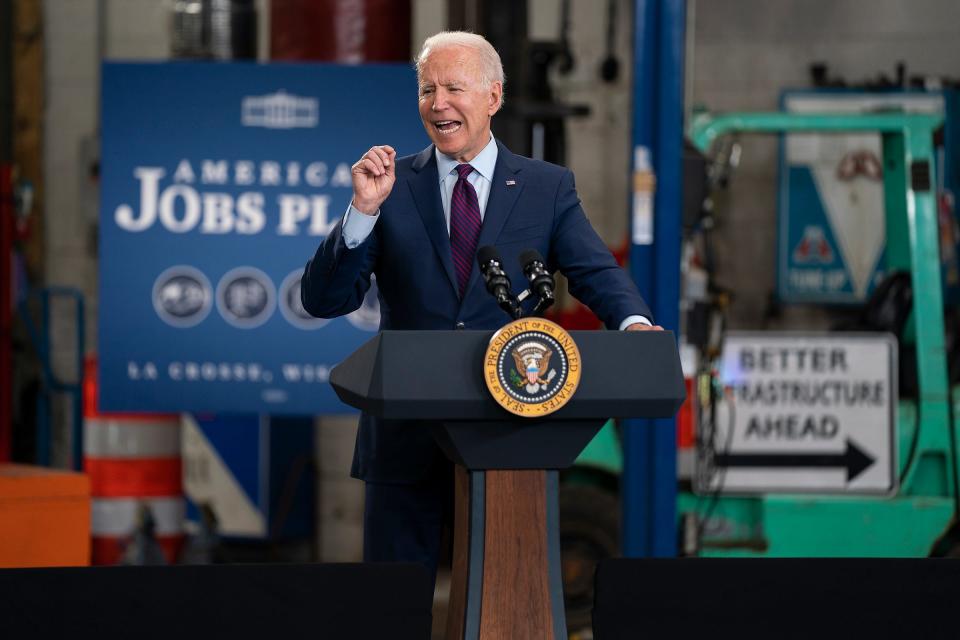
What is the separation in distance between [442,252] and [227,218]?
281 centimetres

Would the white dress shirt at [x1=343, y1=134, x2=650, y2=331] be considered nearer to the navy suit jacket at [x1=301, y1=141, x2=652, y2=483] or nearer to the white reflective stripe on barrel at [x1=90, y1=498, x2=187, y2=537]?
the navy suit jacket at [x1=301, y1=141, x2=652, y2=483]

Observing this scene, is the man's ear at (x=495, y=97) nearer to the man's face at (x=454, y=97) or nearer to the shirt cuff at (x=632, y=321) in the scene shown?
the man's face at (x=454, y=97)

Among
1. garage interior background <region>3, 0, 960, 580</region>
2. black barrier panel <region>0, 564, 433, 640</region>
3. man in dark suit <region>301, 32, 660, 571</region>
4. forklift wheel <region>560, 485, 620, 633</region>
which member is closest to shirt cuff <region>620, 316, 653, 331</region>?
man in dark suit <region>301, 32, 660, 571</region>

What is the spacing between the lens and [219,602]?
2344 millimetres

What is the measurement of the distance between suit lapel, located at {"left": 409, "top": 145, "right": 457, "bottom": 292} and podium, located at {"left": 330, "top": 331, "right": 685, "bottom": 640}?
35cm

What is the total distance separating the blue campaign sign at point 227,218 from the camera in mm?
5281

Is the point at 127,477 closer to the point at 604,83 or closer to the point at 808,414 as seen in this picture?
the point at 808,414

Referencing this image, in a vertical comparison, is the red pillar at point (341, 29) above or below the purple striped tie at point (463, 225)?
above

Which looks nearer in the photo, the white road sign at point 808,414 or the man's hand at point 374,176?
the man's hand at point 374,176

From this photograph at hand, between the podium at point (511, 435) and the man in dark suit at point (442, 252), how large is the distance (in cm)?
26

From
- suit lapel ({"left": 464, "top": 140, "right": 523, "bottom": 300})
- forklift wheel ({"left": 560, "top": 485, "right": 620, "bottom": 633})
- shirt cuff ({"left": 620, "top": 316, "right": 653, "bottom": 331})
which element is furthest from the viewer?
forklift wheel ({"left": 560, "top": 485, "right": 620, "bottom": 633})

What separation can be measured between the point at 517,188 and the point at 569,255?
0.49ft

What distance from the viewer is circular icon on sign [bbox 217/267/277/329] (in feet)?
17.5

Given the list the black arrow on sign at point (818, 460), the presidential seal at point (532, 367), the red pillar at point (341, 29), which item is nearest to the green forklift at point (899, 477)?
the black arrow on sign at point (818, 460)
